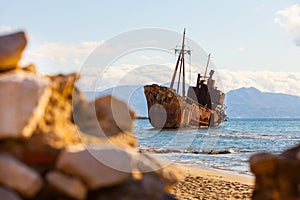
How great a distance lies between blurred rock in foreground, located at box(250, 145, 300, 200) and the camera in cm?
357

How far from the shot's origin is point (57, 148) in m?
3.22

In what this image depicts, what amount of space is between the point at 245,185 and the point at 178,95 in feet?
135

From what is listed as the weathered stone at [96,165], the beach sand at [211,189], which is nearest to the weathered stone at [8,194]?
the weathered stone at [96,165]

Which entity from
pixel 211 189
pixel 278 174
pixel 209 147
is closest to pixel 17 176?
pixel 278 174

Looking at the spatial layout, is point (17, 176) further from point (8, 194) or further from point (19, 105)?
point (19, 105)

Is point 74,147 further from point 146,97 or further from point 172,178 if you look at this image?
point 146,97

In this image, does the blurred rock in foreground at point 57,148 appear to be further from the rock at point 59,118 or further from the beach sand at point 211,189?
the beach sand at point 211,189

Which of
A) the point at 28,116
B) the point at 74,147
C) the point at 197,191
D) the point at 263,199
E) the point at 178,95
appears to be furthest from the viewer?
the point at 178,95

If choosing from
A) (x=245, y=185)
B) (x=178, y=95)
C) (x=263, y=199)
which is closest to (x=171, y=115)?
(x=178, y=95)

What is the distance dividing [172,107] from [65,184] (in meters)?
50.4

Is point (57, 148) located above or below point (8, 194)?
above

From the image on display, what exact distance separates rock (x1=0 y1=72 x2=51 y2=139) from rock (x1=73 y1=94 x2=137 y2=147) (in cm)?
54

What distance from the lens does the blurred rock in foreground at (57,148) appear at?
308cm

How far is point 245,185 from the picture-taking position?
12648mm
